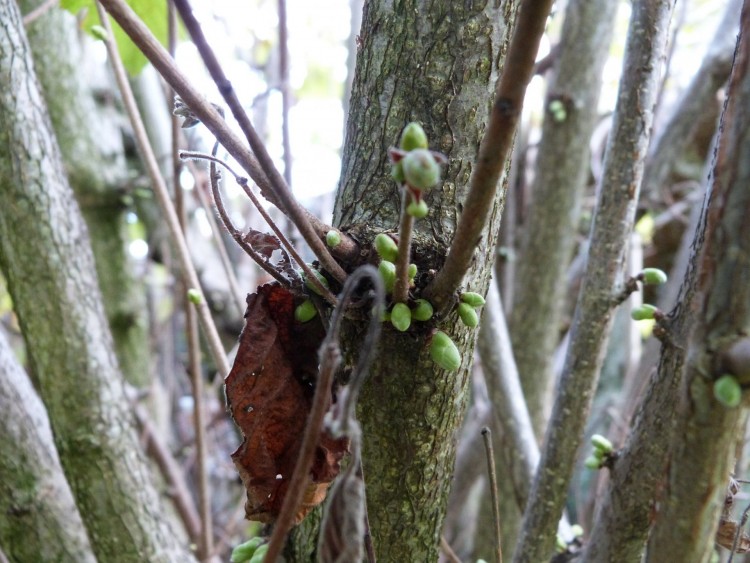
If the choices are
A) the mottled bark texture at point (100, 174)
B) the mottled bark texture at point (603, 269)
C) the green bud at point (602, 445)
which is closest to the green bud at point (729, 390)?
the green bud at point (602, 445)

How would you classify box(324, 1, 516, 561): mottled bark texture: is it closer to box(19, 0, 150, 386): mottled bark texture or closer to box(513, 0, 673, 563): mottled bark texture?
box(513, 0, 673, 563): mottled bark texture

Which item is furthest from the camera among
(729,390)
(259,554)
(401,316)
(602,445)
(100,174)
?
(100,174)

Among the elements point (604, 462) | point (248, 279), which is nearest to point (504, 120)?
point (604, 462)

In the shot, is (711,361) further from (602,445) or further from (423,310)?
(602,445)

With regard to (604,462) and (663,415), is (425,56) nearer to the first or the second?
(663,415)

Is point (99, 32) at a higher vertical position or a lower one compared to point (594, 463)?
higher

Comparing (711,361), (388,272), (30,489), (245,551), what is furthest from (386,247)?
(30,489)

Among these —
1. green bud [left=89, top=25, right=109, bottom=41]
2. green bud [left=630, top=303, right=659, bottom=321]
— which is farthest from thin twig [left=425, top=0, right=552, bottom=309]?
green bud [left=89, top=25, right=109, bottom=41]
